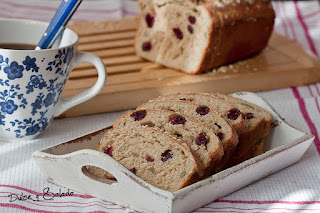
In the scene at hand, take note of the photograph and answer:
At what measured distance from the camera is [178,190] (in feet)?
4.15

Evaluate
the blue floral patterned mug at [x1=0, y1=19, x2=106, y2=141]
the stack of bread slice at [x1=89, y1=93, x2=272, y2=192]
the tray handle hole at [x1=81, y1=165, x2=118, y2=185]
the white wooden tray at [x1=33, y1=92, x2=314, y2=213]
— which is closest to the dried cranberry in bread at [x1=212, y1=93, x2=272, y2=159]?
the stack of bread slice at [x1=89, y1=93, x2=272, y2=192]

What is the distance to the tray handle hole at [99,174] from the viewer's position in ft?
4.54

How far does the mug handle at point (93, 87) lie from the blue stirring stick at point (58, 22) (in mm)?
118

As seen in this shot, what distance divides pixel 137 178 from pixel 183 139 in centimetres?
26

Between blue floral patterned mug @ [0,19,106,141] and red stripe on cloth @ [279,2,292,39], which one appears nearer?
blue floral patterned mug @ [0,19,106,141]

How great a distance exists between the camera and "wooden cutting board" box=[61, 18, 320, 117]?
2.08m

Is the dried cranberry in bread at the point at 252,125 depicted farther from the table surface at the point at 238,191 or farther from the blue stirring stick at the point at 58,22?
the blue stirring stick at the point at 58,22

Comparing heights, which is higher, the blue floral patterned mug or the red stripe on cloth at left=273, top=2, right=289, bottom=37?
the blue floral patterned mug

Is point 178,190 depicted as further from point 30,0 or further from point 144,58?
point 30,0

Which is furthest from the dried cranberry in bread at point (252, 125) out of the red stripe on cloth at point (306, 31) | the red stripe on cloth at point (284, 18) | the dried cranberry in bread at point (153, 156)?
the red stripe on cloth at point (284, 18)

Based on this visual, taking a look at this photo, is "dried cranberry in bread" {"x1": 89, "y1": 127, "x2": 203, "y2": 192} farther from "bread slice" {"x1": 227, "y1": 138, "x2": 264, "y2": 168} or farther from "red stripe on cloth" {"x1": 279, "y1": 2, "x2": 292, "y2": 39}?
"red stripe on cloth" {"x1": 279, "y1": 2, "x2": 292, "y2": 39}

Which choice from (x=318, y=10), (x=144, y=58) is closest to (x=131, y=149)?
(x=144, y=58)

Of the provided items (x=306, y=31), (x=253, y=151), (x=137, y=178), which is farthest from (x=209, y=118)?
(x=306, y=31)

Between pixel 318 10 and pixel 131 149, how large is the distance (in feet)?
8.34
